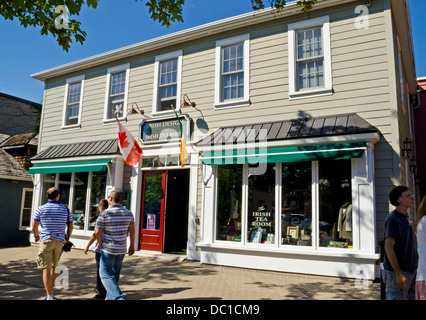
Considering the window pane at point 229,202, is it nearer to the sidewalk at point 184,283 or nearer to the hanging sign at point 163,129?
the sidewalk at point 184,283

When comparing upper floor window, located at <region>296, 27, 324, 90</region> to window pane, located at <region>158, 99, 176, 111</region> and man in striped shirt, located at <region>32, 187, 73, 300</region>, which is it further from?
man in striped shirt, located at <region>32, 187, 73, 300</region>

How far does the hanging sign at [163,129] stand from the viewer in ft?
33.7

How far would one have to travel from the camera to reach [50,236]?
17.8 feet

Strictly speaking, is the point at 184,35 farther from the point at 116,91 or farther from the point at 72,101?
the point at 72,101

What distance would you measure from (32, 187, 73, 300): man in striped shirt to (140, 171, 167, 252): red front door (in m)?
4.80

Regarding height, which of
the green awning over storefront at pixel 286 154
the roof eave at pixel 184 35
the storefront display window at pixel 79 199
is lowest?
the storefront display window at pixel 79 199

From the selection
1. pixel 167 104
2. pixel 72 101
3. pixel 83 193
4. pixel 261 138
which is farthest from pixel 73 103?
pixel 261 138

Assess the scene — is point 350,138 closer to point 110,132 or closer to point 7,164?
point 110,132

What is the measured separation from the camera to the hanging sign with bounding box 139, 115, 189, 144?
33.7 ft

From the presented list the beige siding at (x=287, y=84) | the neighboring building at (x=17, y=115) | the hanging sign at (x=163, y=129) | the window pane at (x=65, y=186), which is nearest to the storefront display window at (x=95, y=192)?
the window pane at (x=65, y=186)

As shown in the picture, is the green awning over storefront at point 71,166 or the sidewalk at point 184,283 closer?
the sidewalk at point 184,283

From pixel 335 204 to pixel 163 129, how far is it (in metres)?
5.63

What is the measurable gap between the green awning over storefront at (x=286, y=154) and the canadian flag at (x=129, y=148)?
96.3 inches

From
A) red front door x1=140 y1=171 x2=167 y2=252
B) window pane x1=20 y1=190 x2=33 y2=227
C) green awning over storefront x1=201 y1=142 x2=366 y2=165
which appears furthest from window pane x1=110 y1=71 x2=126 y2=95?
window pane x1=20 y1=190 x2=33 y2=227
